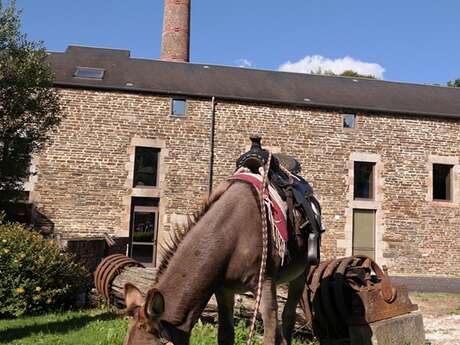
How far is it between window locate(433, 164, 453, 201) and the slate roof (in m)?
2.20

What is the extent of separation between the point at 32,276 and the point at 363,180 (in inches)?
570

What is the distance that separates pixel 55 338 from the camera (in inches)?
234

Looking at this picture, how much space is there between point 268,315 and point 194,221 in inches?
33.7

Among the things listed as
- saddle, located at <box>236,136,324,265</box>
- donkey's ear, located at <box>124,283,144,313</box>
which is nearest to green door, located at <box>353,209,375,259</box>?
saddle, located at <box>236,136,324,265</box>

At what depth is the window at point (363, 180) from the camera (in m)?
19.1

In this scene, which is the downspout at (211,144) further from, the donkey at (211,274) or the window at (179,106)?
the donkey at (211,274)

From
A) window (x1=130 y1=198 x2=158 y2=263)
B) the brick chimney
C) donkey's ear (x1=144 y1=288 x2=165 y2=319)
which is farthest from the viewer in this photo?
the brick chimney

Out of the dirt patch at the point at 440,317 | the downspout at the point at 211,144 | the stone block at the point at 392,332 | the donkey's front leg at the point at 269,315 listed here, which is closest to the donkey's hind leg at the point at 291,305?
the stone block at the point at 392,332

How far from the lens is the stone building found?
1689 centimetres

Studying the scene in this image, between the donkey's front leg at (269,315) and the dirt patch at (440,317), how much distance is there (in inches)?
148

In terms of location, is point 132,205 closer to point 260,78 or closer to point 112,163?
point 112,163

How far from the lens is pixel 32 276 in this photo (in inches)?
302

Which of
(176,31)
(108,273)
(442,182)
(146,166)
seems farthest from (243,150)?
(108,273)

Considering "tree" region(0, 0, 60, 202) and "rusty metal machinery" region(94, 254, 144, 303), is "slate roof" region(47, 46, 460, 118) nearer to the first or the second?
"tree" region(0, 0, 60, 202)
